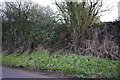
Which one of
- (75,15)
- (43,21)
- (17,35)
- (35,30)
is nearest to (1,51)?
(17,35)

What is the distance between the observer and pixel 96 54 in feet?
26.2

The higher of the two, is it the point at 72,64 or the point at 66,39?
the point at 66,39

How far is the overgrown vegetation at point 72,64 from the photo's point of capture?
21.3 feet

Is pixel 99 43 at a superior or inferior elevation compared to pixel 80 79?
superior

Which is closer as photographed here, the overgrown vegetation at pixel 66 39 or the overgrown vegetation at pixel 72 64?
the overgrown vegetation at pixel 72 64

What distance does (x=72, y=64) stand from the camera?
7578 millimetres

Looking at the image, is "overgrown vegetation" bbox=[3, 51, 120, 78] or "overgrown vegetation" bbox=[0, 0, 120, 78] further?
Answer: "overgrown vegetation" bbox=[0, 0, 120, 78]

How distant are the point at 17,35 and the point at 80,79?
817 cm

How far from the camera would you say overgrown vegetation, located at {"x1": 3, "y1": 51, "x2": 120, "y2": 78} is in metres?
6.49

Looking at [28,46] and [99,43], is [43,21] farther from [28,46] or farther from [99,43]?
[99,43]

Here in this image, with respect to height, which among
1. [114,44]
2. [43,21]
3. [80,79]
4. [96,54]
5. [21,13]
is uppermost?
[21,13]

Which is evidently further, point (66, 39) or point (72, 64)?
point (66, 39)

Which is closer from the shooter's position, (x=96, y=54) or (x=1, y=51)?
(x=96, y=54)

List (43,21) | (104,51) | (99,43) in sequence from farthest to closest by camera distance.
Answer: (43,21) < (99,43) < (104,51)
